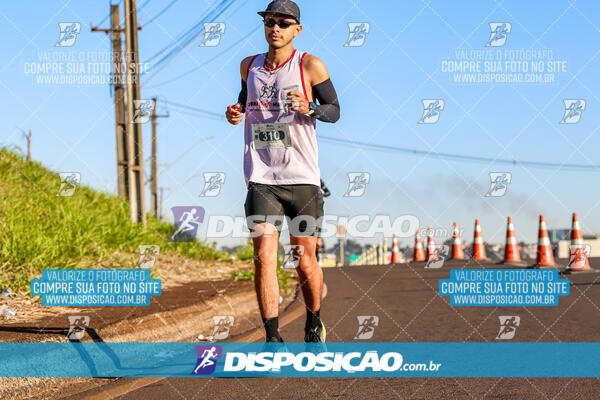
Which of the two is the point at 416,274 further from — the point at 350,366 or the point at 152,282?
the point at 350,366

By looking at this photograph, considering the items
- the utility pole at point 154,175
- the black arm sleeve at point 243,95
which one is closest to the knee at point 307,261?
the black arm sleeve at point 243,95

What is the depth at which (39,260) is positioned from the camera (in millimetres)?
8344

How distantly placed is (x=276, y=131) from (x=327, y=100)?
1.31 feet

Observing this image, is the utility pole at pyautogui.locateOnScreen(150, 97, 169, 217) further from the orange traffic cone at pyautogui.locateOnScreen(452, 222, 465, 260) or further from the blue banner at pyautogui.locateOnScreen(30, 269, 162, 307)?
the blue banner at pyautogui.locateOnScreen(30, 269, 162, 307)

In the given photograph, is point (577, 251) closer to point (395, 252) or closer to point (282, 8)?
point (282, 8)

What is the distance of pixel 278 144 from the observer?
4879mm

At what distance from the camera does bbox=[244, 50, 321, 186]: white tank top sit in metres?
4.86

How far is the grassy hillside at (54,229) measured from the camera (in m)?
8.32

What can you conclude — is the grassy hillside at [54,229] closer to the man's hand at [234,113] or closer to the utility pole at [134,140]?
the utility pole at [134,140]

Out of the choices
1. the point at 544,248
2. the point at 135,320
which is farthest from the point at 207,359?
the point at 544,248

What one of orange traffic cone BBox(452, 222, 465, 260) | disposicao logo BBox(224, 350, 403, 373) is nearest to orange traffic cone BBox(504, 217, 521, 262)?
orange traffic cone BBox(452, 222, 465, 260)

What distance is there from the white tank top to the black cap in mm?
290

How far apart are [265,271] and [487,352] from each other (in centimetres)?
188

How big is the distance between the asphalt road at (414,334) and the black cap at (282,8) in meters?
2.27
